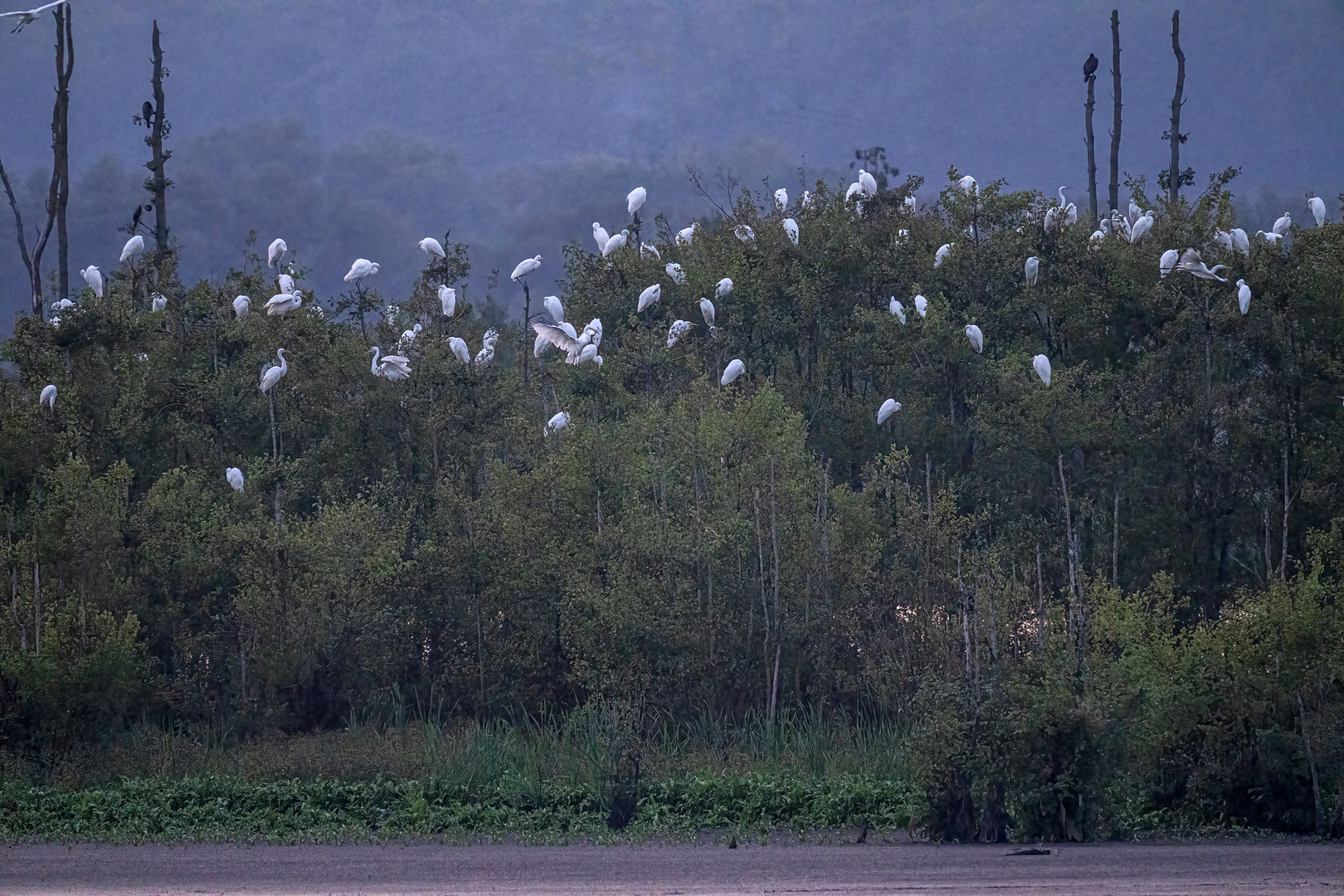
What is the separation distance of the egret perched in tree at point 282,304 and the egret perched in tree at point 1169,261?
412 inches

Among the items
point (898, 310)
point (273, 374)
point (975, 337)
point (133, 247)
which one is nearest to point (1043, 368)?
point (975, 337)

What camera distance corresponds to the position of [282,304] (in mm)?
15648

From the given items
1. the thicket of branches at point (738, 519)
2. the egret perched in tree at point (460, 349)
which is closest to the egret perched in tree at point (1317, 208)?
the thicket of branches at point (738, 519)

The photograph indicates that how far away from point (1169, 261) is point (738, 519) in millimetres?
6314

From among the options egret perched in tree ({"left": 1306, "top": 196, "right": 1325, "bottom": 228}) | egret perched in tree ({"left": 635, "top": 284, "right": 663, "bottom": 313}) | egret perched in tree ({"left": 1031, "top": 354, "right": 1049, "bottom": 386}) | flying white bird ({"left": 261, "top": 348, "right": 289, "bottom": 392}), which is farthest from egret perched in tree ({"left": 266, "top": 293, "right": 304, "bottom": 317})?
egret perched in tree ({"left": 1306, "top": 196, "right": 1325, "bottom": 228})

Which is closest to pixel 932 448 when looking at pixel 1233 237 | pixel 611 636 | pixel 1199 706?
pixel 1233 237

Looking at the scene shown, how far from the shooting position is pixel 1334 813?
8211mm

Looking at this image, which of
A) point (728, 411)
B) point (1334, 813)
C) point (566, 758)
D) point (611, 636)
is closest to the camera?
point (1334, 813)

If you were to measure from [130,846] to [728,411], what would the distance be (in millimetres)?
7567

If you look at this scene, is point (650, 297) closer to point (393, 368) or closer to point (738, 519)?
point (393, 368)

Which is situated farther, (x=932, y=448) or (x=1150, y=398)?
(x=932, y=448)

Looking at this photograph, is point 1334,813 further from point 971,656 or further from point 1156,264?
point 1156,264

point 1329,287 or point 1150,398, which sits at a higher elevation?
point 1329,287

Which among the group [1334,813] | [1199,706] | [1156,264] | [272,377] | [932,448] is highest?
[1156,264]
